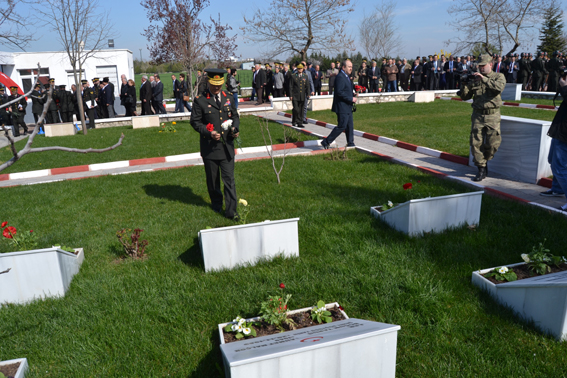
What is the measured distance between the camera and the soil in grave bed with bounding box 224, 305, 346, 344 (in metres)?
3.06

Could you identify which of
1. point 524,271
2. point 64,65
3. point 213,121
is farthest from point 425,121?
point 64,65

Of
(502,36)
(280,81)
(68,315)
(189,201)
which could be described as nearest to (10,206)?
(189,201)

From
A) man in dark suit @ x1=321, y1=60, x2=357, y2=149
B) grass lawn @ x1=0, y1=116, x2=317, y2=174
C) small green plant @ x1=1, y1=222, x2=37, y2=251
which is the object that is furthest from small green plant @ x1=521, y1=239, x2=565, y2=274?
grass lawn @ x1=0, y1=116, x2=317, y2=174

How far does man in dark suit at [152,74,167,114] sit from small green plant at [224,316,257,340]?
17521mm

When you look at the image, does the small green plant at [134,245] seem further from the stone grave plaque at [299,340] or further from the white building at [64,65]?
the white building at [64,65]

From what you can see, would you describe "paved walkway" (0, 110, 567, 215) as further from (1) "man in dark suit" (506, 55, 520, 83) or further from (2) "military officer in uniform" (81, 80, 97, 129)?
(1) "man in dark suit" (506, 55, 520, 83)

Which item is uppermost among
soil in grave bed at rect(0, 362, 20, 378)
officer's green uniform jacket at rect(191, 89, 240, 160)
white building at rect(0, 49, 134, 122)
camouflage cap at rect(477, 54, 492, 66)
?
white building at rect(0, 49, 134, 122)

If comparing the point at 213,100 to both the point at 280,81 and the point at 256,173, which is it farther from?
the point at 280,81

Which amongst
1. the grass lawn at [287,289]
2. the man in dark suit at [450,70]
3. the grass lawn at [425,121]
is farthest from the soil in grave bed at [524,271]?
the man in dark suit at [450,70]

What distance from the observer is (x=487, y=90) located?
6578 millimetres

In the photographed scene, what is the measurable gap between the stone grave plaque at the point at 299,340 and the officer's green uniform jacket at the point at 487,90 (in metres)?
5.20

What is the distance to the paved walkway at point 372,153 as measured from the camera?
6516 mm

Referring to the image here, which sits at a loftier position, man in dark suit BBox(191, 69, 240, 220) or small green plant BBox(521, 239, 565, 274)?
man in dark suit BBox(191, 69, 240, 220)

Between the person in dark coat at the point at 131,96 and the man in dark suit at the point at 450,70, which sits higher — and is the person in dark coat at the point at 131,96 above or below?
below
